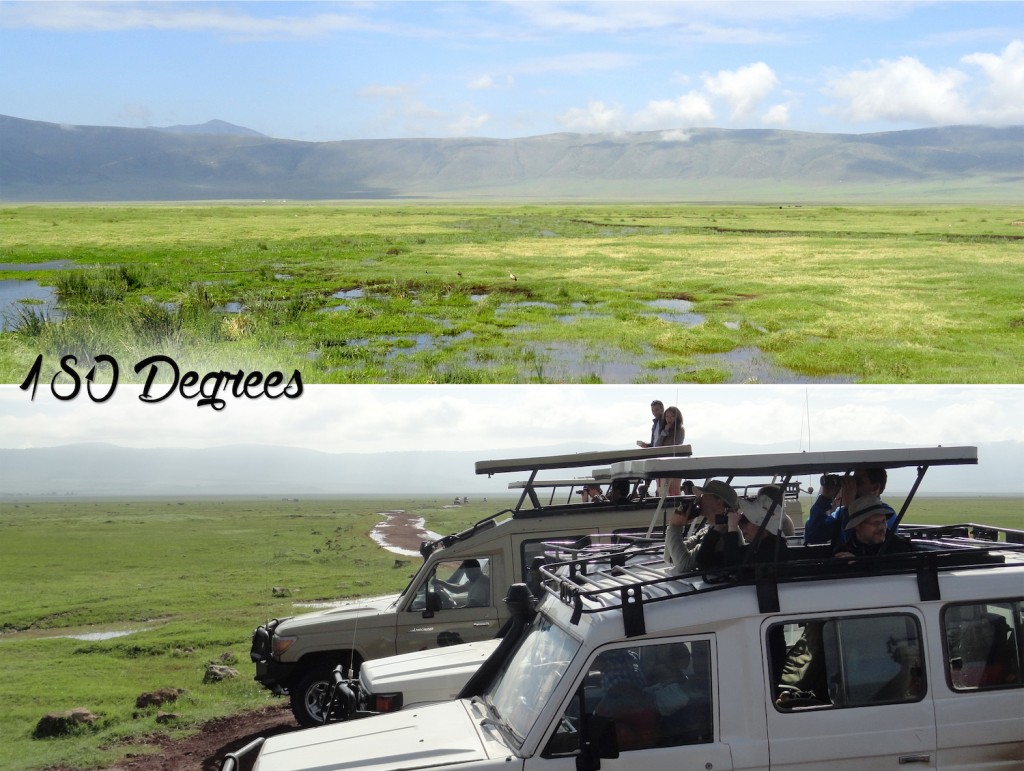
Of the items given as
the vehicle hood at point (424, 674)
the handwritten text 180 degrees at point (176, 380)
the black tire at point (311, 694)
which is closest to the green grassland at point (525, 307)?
the handwritten text 180 degrees at point (176, 380)

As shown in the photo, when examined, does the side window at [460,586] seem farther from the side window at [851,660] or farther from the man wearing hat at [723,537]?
the side window at [851,660]

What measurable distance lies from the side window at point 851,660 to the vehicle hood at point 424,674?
6.70 ft

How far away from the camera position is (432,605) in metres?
8.22

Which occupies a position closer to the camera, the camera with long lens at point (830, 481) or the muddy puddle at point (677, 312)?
the camera with long lens at point (830, 481)

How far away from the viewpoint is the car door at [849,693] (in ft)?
14.7

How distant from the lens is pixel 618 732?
14.6 feet

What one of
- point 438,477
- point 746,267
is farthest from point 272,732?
point 746,267

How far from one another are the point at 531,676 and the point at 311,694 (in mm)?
3971

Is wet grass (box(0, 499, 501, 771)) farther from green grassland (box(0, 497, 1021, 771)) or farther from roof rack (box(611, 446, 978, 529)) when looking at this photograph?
roof rack (box(611, 446, 978, 529))

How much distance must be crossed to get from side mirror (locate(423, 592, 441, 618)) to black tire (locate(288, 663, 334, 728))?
0.81 m

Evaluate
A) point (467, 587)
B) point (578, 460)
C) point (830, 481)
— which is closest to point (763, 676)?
point (830, 481)

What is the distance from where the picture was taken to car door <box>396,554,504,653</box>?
8.21 m

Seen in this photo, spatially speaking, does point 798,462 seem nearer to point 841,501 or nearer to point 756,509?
point 756,509

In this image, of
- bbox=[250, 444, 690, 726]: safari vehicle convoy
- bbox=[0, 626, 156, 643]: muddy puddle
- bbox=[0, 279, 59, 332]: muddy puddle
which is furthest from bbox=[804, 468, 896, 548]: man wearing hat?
bbox=[0, 279, 59, 332]: muddy puddle
